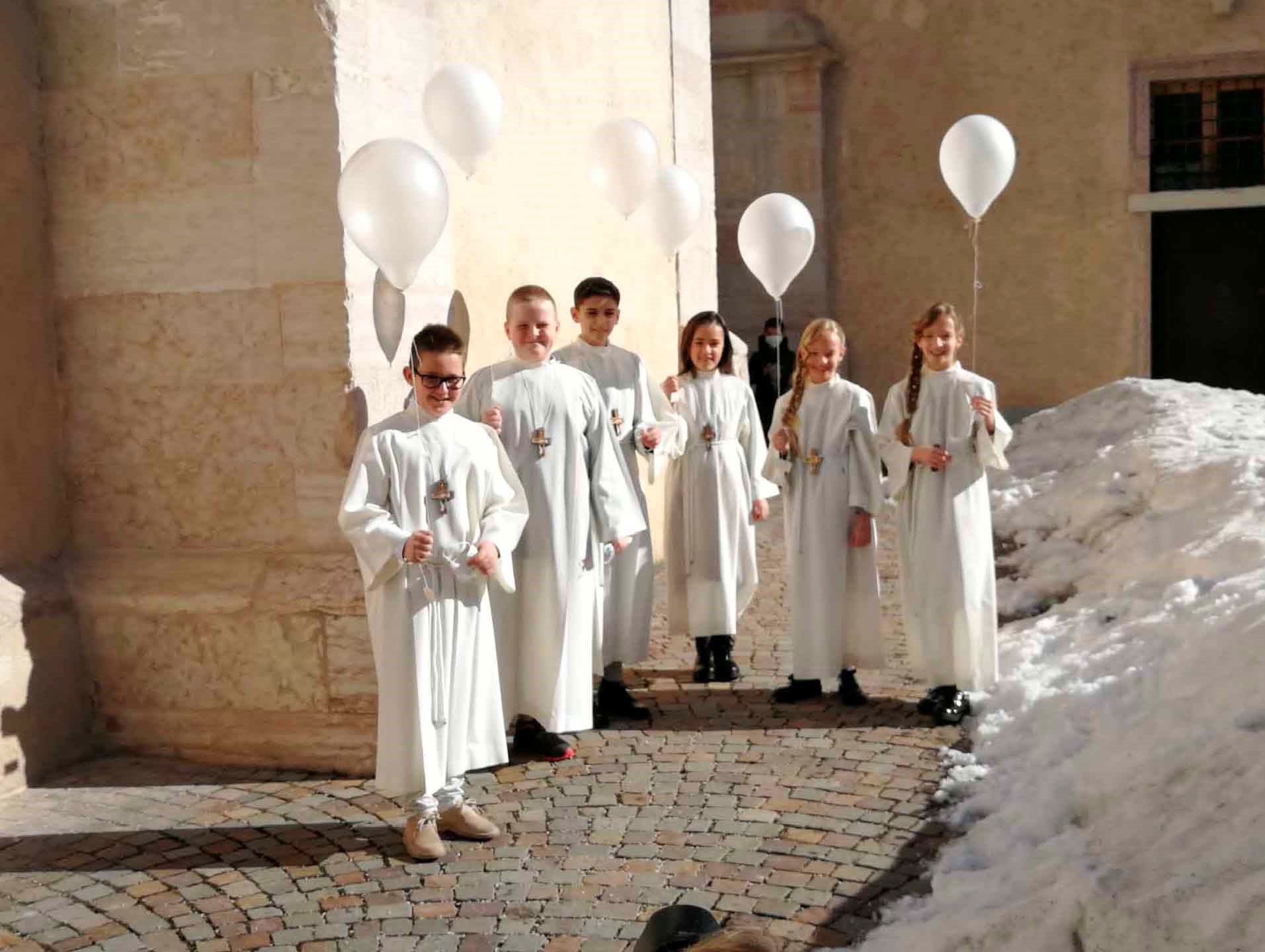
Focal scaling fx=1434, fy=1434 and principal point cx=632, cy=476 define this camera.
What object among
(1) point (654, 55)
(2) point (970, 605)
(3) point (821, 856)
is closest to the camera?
(3) point (821, 856)

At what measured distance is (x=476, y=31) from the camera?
6828mm

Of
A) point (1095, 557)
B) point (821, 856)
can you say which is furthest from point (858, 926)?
point (1095, 557)

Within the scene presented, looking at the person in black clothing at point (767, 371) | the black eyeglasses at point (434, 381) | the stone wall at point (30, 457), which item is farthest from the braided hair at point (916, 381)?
the person in black clothing at point (767, 371)

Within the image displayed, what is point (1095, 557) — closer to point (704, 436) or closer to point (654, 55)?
point (704, 436)

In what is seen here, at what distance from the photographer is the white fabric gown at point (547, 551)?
18.2 feet

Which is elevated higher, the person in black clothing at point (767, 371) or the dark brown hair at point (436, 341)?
the dark brown hair at point (436, 341)

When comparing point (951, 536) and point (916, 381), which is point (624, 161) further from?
point (951, 536)

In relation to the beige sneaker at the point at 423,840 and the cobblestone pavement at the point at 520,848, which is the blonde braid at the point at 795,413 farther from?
the beige sneaker at the point at 423,840

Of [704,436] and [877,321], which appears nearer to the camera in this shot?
[704,436]

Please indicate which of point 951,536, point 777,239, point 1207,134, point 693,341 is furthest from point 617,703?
point 1207,134

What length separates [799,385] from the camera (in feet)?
20.8

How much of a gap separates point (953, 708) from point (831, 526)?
93 centimetres

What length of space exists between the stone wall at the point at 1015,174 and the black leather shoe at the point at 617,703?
35.2 feet

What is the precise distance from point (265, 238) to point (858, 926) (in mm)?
3272
